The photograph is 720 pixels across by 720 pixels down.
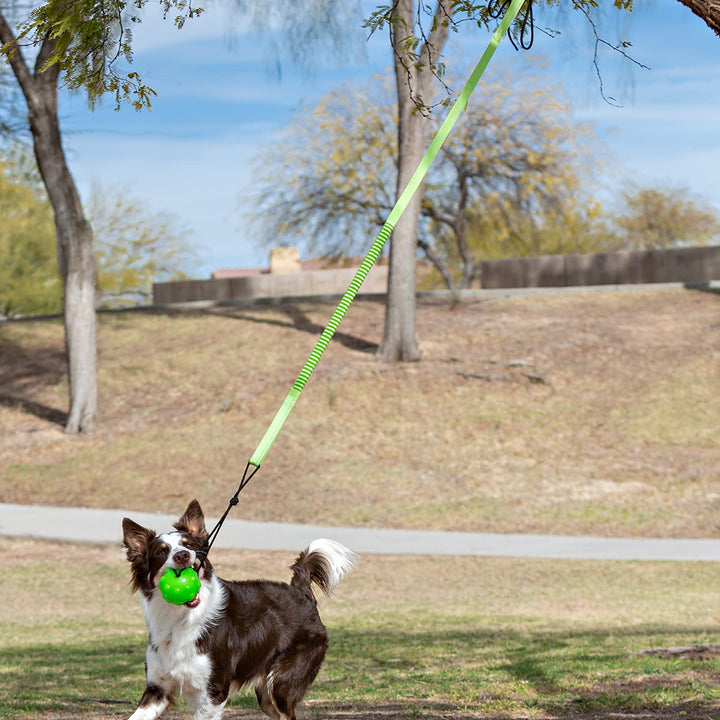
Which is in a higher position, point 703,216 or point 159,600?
point 703,216

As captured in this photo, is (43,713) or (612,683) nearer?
(43,713)

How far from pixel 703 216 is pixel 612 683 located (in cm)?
5626

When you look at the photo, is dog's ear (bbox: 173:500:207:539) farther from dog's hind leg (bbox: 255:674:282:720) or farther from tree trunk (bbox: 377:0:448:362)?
tree trunk (bbox: 377:0:448:362)

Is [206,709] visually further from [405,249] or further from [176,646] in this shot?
[405,249]

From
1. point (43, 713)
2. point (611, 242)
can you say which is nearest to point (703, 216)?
point (611, 242)

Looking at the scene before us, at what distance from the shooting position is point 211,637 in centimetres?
478

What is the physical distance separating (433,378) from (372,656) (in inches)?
571

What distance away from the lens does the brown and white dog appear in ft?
15.5

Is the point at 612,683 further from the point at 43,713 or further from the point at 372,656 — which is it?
the point at 43,713

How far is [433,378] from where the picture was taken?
75.7 feet

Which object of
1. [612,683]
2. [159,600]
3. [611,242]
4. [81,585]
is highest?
[611,242]

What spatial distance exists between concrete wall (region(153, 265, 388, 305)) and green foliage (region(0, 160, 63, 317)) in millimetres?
11997

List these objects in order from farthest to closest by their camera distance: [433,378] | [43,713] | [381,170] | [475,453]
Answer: [381,170], [433,378], [475,453], [43,713]

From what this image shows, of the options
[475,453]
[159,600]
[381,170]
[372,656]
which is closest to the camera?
[159,600]
